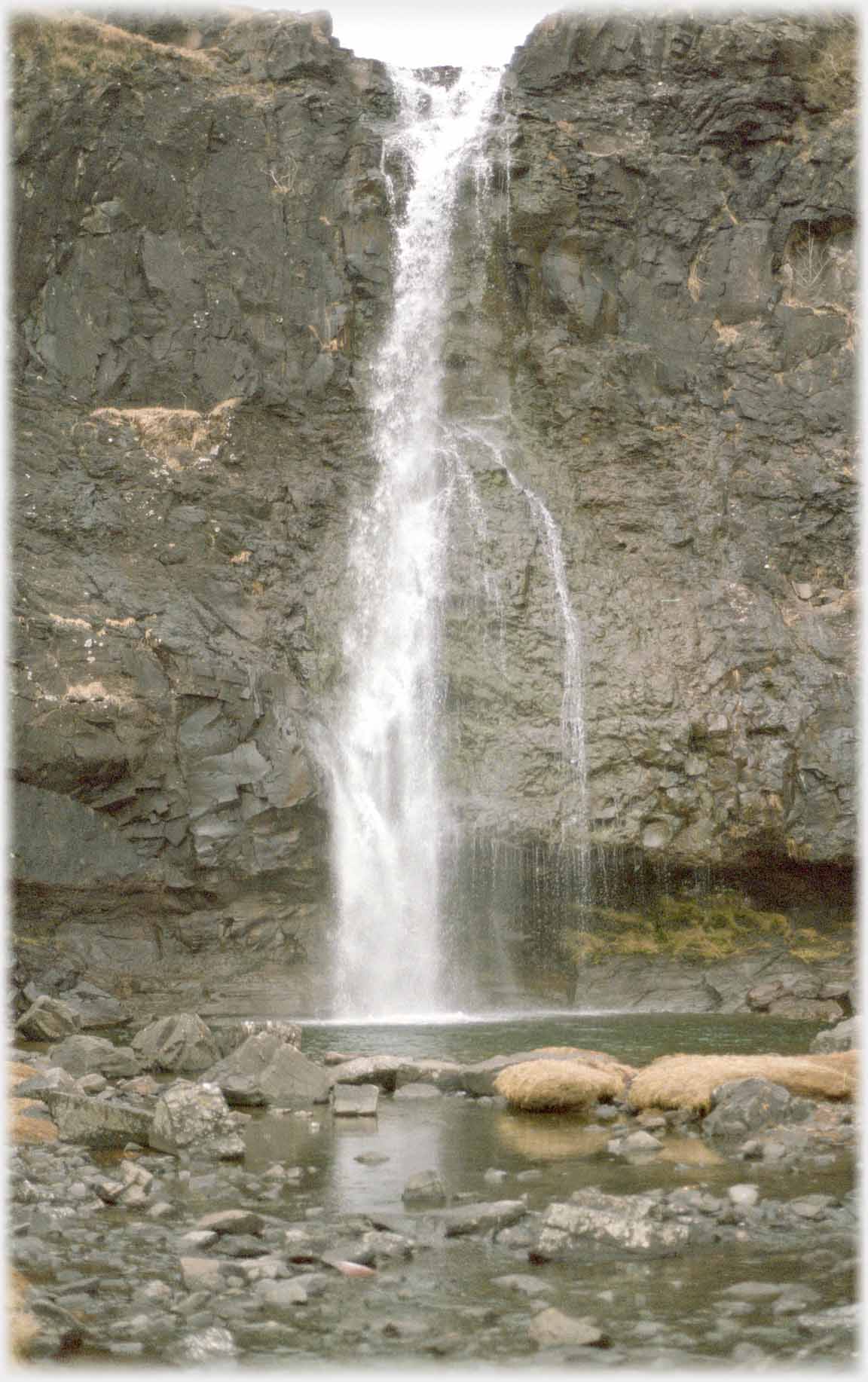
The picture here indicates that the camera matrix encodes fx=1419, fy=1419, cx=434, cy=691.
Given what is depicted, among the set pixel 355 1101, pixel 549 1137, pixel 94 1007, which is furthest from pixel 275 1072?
pixel 94 1007

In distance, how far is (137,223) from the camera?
3503cm

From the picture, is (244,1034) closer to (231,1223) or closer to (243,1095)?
(243,1095)

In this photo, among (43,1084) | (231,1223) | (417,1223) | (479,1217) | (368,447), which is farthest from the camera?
(368,447)

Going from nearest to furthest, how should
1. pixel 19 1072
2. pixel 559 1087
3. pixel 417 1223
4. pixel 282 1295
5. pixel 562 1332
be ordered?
pixel 562 1332 → pixel 282 1295 → pixel 417 1223 → pixel 559 1087 → pixel 19 1072

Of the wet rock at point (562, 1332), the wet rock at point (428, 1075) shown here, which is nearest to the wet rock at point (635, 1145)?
the wet rock at point (428, 1075)

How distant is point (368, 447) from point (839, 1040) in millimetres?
19982

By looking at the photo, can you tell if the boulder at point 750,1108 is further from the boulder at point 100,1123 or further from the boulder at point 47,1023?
the boulder at point 47,1023

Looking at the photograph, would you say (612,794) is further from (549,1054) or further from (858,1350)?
(858,1350)

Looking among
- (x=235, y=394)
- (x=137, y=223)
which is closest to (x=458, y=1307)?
(x=235, y=394)

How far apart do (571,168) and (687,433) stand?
7.91 m

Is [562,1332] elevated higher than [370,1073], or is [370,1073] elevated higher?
[562,1332]

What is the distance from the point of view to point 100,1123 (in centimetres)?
1358

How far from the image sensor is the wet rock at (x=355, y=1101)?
15.4 m

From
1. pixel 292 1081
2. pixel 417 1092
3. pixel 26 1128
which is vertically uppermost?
pixel 26 1128
